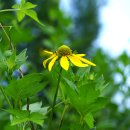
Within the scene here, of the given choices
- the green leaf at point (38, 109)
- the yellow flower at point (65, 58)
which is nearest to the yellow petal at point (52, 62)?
the yellow flower at point (65, 58)

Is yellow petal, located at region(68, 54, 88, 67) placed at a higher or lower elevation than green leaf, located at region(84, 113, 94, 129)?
higher

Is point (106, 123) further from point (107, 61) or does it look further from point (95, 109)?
point (95, 109)

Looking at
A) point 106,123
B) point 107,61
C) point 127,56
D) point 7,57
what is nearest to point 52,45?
point 107,61

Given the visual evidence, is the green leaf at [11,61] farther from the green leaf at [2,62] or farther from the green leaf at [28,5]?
the green leaf at [28,5]

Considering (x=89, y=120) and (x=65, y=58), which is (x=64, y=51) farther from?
(x=89, y=120)

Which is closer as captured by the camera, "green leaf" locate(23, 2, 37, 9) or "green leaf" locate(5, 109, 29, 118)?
"green leaf" locate(5, 109, 29, 118)

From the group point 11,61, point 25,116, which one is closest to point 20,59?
point 11,61

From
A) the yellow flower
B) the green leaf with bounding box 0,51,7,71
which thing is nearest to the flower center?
the yellow flower

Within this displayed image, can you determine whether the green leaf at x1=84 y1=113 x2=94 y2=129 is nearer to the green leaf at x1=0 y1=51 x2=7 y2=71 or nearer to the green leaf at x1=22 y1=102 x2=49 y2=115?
the green leaf at x1=22 y1=102 x2=49 y2=115

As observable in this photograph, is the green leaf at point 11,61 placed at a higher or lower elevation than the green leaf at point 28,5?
lower
